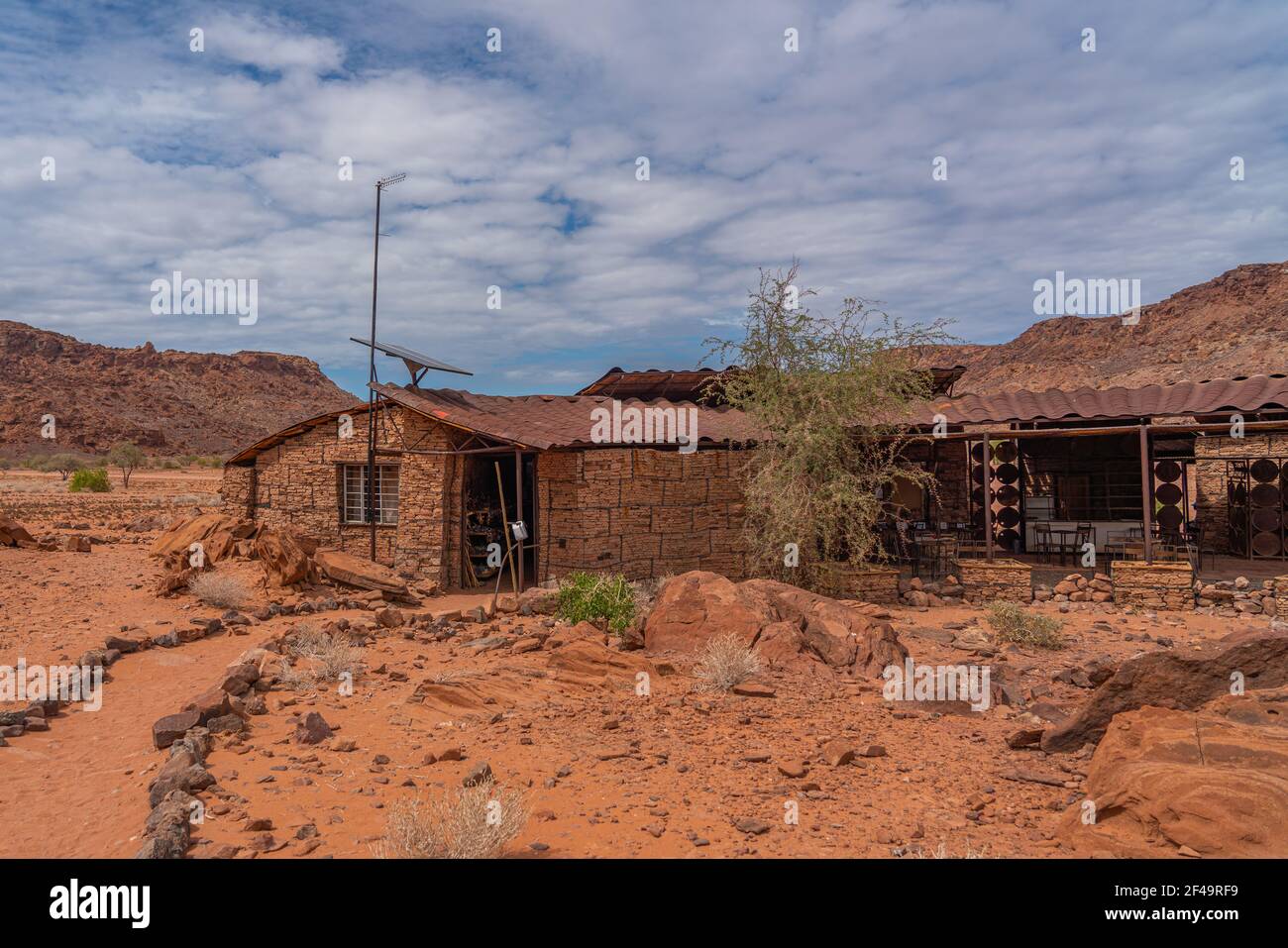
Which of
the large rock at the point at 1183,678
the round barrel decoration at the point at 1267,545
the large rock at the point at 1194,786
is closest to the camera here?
the large rock at the point at 1194,786

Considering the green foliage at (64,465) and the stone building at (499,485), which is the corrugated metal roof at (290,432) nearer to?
the stone building at (499,485)

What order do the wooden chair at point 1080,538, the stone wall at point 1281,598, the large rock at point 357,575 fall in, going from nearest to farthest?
1. the stone wall at point 1281,598
2. the large rock at point 357,575
3. the wooden chair at point 1080,538

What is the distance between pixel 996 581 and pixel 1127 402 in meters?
4.21

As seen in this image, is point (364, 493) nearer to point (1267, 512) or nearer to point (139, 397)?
point (1267, 512)

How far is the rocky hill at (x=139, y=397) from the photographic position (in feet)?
173

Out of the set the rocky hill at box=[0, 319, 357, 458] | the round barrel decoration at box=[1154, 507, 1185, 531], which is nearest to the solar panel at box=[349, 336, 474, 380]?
the round barrel decoration at box=[1154, 507, 1185, 531]

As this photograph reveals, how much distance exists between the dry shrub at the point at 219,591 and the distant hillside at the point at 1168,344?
35441 millimetres

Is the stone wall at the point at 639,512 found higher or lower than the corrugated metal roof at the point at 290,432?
lower

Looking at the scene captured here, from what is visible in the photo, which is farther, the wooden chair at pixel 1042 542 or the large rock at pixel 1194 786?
the wooden chair at pixel 1042 542

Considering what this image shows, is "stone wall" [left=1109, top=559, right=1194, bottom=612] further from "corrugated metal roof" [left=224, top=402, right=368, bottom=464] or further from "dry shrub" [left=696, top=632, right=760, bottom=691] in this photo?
"corrugated metal roof" [left=224, top=402, right=368, bottom=464]

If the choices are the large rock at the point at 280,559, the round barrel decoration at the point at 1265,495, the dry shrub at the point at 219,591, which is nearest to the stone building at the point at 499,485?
the large rock at the point at 280,559

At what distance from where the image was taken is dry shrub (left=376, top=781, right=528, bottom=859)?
12.9 feet

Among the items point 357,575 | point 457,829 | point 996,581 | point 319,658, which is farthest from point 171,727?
point 996,581

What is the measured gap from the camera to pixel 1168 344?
4709cm
